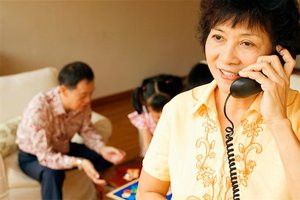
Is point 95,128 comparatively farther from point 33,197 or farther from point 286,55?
point 286,55

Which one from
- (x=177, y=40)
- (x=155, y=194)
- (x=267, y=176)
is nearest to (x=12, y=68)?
(x=177, y=40)

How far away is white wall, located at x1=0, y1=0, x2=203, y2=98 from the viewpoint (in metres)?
4.21

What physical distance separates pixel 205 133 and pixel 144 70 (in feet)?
13.5

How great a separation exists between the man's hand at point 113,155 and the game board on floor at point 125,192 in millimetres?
416

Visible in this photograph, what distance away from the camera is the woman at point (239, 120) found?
3.55 ft

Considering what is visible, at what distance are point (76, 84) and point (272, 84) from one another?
1678 millimetres

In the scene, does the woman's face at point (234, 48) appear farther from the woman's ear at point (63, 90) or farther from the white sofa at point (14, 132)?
the white sofa at point (14, 132)

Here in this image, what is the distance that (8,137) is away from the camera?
8.98ft

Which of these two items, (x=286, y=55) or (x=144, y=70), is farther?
(x=144, y=70)

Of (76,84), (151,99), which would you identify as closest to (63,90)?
(76,84)

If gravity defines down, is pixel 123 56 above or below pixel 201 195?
below

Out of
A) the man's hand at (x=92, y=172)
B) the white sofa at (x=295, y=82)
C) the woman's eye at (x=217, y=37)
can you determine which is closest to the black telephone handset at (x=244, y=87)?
the woman's eye at (x=217, y=37)

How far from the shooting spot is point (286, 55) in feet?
3.68

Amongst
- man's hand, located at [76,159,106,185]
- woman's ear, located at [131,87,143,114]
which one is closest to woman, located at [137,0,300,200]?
man's hand, located at [76,159,106,185]
